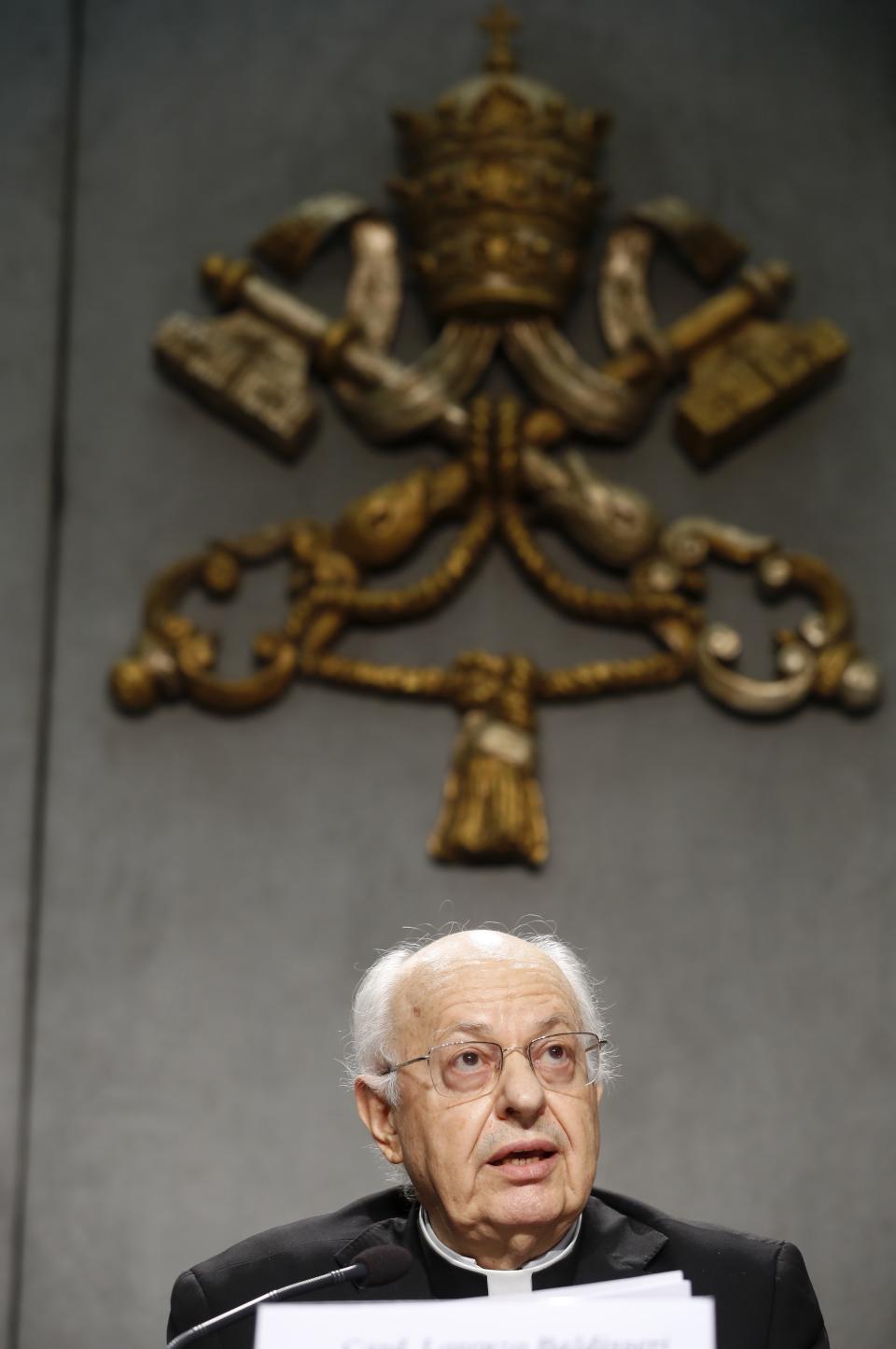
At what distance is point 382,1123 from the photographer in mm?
2086

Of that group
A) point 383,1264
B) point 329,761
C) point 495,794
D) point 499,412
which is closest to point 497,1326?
point 383,1264

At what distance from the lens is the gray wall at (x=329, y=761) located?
3.09 meters

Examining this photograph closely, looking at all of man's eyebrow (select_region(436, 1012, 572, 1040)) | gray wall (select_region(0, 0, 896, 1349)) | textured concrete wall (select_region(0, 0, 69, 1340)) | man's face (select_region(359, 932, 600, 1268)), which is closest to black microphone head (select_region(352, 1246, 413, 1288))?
man's face (select_region(359, 932, 600, 1268))

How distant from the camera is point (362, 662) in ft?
11.0

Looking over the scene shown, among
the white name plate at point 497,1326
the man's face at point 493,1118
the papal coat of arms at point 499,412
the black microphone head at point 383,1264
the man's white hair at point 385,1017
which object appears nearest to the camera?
the white name plate at point 497,1326

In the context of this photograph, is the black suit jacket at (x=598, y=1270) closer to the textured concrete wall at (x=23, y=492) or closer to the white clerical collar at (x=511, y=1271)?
the white clerical collar at (x=511, y=1271)

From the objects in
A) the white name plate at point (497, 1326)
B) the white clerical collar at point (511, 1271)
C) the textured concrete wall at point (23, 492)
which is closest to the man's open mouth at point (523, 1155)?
the white clerical collar at point (511, 1271)

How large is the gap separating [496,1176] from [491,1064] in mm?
127

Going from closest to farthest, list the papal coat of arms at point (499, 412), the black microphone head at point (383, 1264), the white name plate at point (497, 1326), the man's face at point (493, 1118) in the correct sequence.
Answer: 1. the white name plate at point (497, 1326)
2. the black microphone head at point (383, 1264)
3. the man's face at point (493, 1118)
4. the papal coat of arms at point (499, 412)

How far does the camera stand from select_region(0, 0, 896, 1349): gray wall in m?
3.09

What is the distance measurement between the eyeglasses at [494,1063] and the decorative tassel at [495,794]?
3.94ft

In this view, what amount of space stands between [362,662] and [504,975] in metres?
1.41

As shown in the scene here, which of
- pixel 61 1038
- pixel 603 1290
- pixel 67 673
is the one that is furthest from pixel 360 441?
pixel 603 1290

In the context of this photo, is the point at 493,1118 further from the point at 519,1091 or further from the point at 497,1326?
the point at 497,1326
